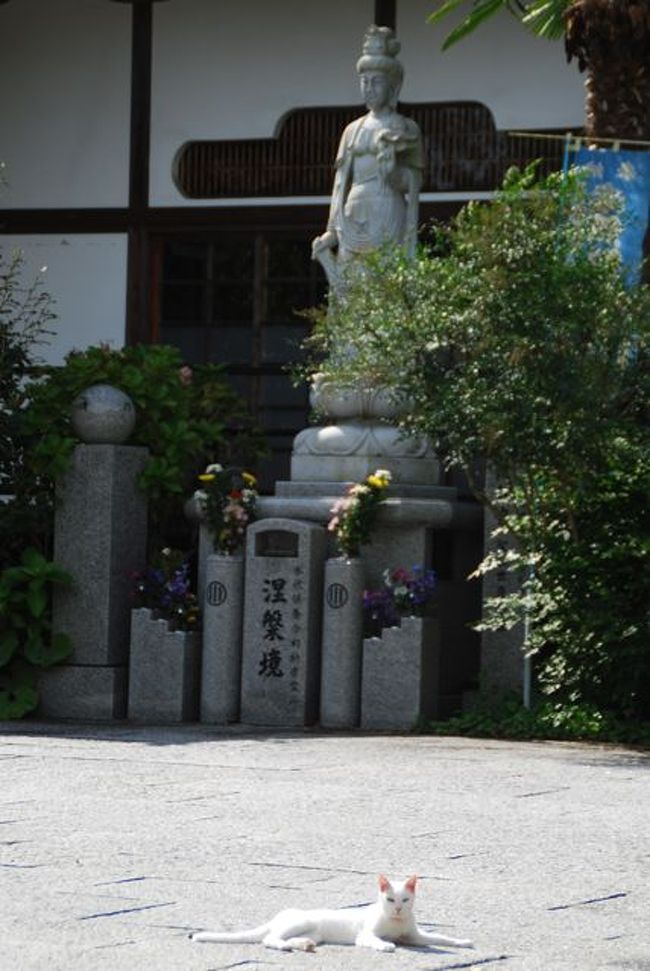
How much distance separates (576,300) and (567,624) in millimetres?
1961

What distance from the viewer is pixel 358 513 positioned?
49.1 ft

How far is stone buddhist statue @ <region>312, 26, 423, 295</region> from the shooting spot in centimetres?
1623

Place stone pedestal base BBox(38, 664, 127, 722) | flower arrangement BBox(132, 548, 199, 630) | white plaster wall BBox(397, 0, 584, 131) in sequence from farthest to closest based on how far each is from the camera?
white plaster wall BBox(397, 0, 584, 131)
stone pedestal base BBox(38, 664, 127, 722)
flower arrangement BBox(132, 548, 199, 630)

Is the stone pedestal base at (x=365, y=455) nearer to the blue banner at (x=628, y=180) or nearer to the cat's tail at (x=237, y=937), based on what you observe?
the blue banner at (x=628, y=180)

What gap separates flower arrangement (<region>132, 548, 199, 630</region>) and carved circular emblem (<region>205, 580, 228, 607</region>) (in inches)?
8.9

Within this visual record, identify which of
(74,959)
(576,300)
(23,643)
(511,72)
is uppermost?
(511,72)

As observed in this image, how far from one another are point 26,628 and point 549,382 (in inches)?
165

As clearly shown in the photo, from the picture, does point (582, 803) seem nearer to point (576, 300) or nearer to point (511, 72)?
point (576, 300)

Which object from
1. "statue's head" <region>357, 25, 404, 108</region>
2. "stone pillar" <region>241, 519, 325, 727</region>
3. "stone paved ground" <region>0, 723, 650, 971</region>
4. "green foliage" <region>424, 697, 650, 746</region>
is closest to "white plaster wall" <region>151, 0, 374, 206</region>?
"statue's head" <region>357, 25, 404, 108</region>

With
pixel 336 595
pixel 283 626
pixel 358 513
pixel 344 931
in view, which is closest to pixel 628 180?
pixel 358 513

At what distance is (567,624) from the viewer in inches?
560

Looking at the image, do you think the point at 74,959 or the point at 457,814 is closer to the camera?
the point at 74,959

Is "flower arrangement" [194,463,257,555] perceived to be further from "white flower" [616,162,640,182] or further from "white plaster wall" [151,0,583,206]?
"white plaster wall" [151,0,583,206]

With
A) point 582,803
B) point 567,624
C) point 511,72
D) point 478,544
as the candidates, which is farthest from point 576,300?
point 511,72
